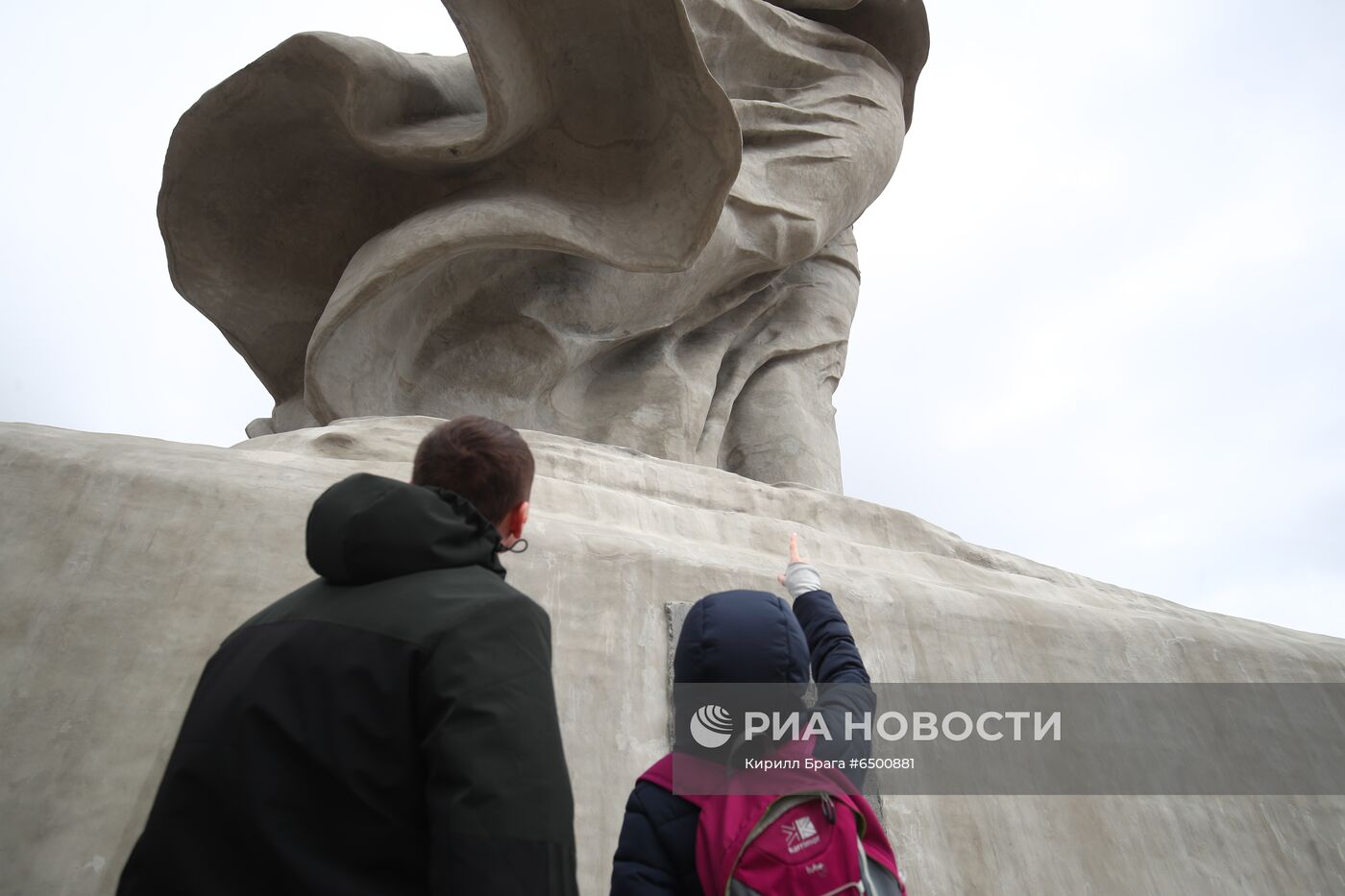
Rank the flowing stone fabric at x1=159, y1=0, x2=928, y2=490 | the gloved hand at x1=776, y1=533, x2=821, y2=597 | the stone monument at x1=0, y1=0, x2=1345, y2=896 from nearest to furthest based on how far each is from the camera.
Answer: the gloved hand at x1=776, y1=533, x2=821, y2=597, the stone monument at x1=0, y1=0, x2=1345, y2=896, the flowing stone fabric at x1=159, y1=0, x2=928, y2=490

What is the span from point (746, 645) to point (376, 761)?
1.43 ft

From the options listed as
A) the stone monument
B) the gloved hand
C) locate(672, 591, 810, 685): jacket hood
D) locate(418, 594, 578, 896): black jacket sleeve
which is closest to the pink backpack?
locate(672, 591, 810, 685): jacket hood

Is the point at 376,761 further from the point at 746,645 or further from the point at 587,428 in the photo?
the point at 587,428

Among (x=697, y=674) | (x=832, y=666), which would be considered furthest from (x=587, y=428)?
(x=697, y=674)

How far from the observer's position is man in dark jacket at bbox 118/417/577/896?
809 mm

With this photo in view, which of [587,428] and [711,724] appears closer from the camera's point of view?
[711,724]

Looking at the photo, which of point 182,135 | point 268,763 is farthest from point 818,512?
point 182,135

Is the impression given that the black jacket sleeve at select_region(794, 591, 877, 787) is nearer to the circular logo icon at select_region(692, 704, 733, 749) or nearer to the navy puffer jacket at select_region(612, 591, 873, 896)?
the navy puffer jacket at select_region(612, 591, 873, 896)

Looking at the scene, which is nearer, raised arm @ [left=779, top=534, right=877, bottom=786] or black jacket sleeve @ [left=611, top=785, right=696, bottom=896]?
black jacket sleeve @ [left=611, top=785, right=696, bottom=896]

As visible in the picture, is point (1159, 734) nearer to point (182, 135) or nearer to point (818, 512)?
point (818, 512)

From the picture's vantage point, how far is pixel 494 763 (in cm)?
83

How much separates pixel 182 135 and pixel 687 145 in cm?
188

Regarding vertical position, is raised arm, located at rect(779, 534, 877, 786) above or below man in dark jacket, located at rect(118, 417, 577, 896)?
above

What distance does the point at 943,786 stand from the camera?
2268 mm
